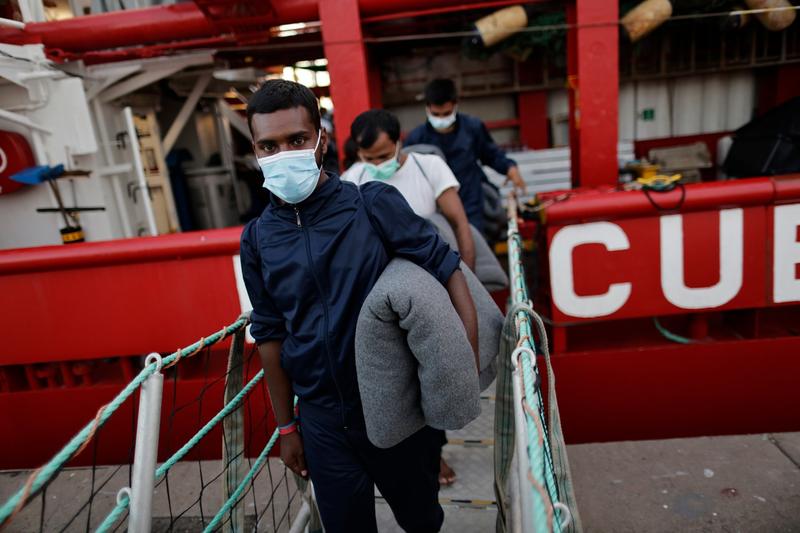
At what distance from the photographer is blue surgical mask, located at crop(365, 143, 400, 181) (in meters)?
2.66

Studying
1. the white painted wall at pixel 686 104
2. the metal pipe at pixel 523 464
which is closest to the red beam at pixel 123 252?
the metal pipe at pixel 523 464

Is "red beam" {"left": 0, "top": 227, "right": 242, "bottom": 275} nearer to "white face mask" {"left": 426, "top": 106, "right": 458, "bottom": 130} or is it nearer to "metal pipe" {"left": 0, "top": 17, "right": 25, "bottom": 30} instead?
"white face mask" {"left": 426, "top": 106, "right": 458, "bottom": 130}

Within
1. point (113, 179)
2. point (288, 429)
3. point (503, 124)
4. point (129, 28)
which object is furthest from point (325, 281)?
point (503, 124)

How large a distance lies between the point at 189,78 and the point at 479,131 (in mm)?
5339

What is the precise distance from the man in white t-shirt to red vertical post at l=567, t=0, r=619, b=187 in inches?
87.2

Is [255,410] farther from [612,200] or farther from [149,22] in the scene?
→ [149,22]

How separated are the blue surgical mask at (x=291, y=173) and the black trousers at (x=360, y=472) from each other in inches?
30.6

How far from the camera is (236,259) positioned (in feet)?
10.5

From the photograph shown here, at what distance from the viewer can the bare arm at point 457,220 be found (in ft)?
9.22

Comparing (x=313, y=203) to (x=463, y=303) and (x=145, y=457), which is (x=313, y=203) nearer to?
(x=463, y=303)

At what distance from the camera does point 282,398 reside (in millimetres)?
1918

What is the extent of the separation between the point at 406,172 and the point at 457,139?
1.31 m

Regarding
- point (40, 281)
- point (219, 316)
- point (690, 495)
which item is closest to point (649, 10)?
point (690, 495)

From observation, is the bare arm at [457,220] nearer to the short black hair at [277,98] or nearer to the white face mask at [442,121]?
the white face mask at [442,121]
